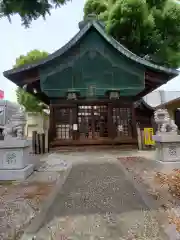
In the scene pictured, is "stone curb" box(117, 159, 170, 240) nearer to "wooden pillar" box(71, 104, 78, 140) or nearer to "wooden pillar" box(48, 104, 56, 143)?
"wooden pillar" box(71, 104, 78, 140)

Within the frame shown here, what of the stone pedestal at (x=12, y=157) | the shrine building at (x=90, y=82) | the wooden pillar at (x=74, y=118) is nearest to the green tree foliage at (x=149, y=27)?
the shrine building at (x=90, y=82)

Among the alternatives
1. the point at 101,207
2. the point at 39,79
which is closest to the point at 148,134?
the point at 39,79

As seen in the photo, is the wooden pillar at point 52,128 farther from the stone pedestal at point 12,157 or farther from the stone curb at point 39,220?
the stone curb at point 39,220

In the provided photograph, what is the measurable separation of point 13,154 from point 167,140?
14.3 feet

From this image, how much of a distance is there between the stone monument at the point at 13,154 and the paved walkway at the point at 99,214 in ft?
4.62

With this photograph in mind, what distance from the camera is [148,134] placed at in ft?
31.4

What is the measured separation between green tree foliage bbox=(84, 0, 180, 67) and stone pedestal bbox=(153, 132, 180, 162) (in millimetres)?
10342

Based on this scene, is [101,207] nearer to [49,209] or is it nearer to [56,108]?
[49,209]

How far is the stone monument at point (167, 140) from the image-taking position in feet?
17.5

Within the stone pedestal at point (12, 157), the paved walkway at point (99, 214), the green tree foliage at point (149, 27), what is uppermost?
the green tree foliage at point (149, 27)

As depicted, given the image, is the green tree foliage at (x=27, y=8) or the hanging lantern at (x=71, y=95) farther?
the hanging lantern at (x=71, y=95)

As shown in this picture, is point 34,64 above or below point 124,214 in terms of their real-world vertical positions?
A: above

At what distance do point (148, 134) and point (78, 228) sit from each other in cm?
794

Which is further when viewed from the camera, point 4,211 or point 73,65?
point 73,65
